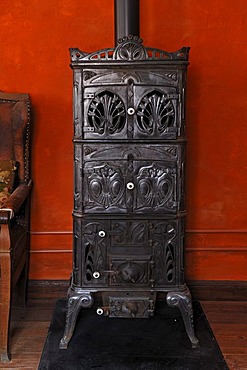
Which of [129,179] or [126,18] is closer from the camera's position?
[129,179]

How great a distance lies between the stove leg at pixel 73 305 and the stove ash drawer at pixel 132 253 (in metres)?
0.06

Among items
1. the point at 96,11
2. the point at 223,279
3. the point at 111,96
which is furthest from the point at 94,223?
the point at 96,11

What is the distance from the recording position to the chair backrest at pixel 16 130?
2904mm

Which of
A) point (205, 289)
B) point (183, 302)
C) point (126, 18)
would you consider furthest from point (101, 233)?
point (126, 18)

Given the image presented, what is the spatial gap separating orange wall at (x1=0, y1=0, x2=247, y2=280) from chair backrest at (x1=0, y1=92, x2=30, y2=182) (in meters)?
0.15

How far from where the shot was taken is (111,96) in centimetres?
254

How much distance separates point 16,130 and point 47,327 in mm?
1077

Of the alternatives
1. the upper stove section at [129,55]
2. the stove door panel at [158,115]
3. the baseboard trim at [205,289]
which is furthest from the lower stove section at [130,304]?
the upper stove section at [129,55]

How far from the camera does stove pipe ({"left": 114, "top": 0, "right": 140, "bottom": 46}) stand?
2750 mm

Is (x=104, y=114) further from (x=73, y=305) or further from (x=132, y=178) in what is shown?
(x=73, y=305)

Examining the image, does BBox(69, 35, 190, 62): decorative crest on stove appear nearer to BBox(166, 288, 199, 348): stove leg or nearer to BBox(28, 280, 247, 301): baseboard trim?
BBox(166, 288, 199, 348): stove leg

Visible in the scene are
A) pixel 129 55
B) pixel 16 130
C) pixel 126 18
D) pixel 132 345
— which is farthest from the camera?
pixel 16 130

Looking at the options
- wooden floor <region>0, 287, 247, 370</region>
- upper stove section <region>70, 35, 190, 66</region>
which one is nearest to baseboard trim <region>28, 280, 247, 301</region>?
wooden floor <region>0, 287, 247, 370</region>

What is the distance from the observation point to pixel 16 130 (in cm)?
291
